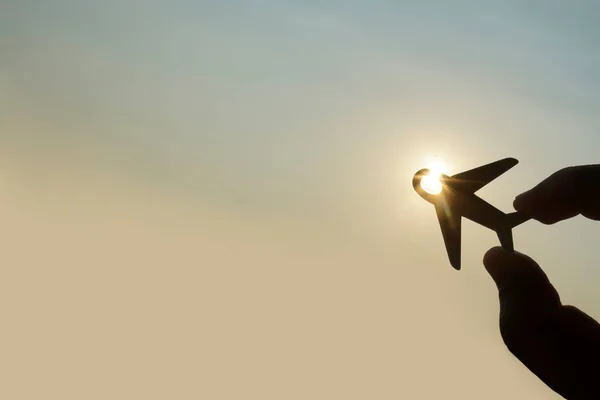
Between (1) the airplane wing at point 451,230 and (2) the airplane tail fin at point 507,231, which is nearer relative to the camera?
(2) the airplane tail fin at point 507,231

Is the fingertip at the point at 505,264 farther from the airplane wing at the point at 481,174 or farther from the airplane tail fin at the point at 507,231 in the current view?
the airplane wing at the point at 481,174

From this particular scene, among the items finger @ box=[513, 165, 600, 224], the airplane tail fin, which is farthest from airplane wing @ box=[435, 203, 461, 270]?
finger @ box=[513, 165, 600, 224]

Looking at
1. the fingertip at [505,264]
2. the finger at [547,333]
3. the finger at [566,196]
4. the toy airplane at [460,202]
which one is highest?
the toy airplane at [460,202]

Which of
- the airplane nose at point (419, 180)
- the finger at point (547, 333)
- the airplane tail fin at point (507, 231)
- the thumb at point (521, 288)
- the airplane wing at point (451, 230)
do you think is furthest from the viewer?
the airplane wing at point (451, 230)

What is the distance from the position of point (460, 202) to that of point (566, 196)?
126 inches

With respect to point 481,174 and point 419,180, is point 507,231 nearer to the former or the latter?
point 481,174

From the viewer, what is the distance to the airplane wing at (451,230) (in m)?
12.4

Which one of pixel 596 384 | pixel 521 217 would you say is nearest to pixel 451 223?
pixel 521 217

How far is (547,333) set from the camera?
7930 millimetres

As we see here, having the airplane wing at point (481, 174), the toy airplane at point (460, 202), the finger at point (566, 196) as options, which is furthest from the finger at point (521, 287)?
the airplane wing at point (481, 174)

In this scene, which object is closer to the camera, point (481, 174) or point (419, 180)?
point (419, 180)

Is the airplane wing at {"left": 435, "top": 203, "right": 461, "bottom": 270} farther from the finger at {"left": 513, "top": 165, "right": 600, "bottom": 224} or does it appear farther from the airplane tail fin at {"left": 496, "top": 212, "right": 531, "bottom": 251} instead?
the finger at {"left": 513, "top": 165, "right": 600, "bottom": 224}

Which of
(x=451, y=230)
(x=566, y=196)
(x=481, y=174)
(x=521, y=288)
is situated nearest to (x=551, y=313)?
(x=521, y=288)

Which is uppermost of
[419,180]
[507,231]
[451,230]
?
[419,180]
